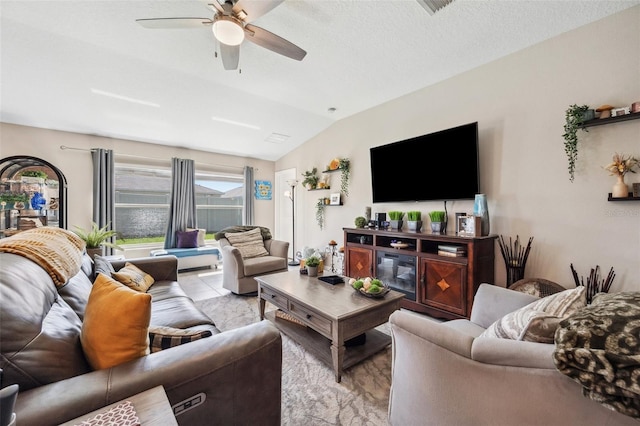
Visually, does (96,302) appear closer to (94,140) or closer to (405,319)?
(405,319)

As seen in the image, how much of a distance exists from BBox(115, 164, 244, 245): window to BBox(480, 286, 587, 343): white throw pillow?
5240 mm

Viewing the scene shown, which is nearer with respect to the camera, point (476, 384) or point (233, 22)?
point (476, 384)

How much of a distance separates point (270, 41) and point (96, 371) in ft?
7.50

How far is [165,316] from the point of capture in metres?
1.74

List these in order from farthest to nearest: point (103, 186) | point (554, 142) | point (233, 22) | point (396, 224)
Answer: point (103, 186), point (396, 224), point (554, 142), point (233, 22)

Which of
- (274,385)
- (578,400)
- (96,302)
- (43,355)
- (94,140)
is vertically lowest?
(274,385)

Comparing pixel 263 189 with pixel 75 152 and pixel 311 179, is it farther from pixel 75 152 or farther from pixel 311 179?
pixel 75 152

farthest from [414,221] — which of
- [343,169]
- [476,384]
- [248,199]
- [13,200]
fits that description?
[13,200]

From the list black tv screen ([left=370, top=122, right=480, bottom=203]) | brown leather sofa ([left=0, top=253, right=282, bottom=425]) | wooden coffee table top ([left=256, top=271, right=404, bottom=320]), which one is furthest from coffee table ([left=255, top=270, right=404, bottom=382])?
black tv screen ([left=370, top=122, right=480, bottom=203])

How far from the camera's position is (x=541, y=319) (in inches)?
38.0

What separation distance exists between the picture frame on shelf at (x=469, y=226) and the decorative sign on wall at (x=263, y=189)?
14.4ft

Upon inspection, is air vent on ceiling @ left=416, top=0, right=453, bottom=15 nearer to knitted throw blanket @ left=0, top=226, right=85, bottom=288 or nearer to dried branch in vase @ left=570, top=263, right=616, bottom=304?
dried branch in vase @ left=570, top=263, right=616, bottom=304

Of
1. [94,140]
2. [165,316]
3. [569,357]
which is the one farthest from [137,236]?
[569,357]

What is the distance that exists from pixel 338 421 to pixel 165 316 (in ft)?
4.27
